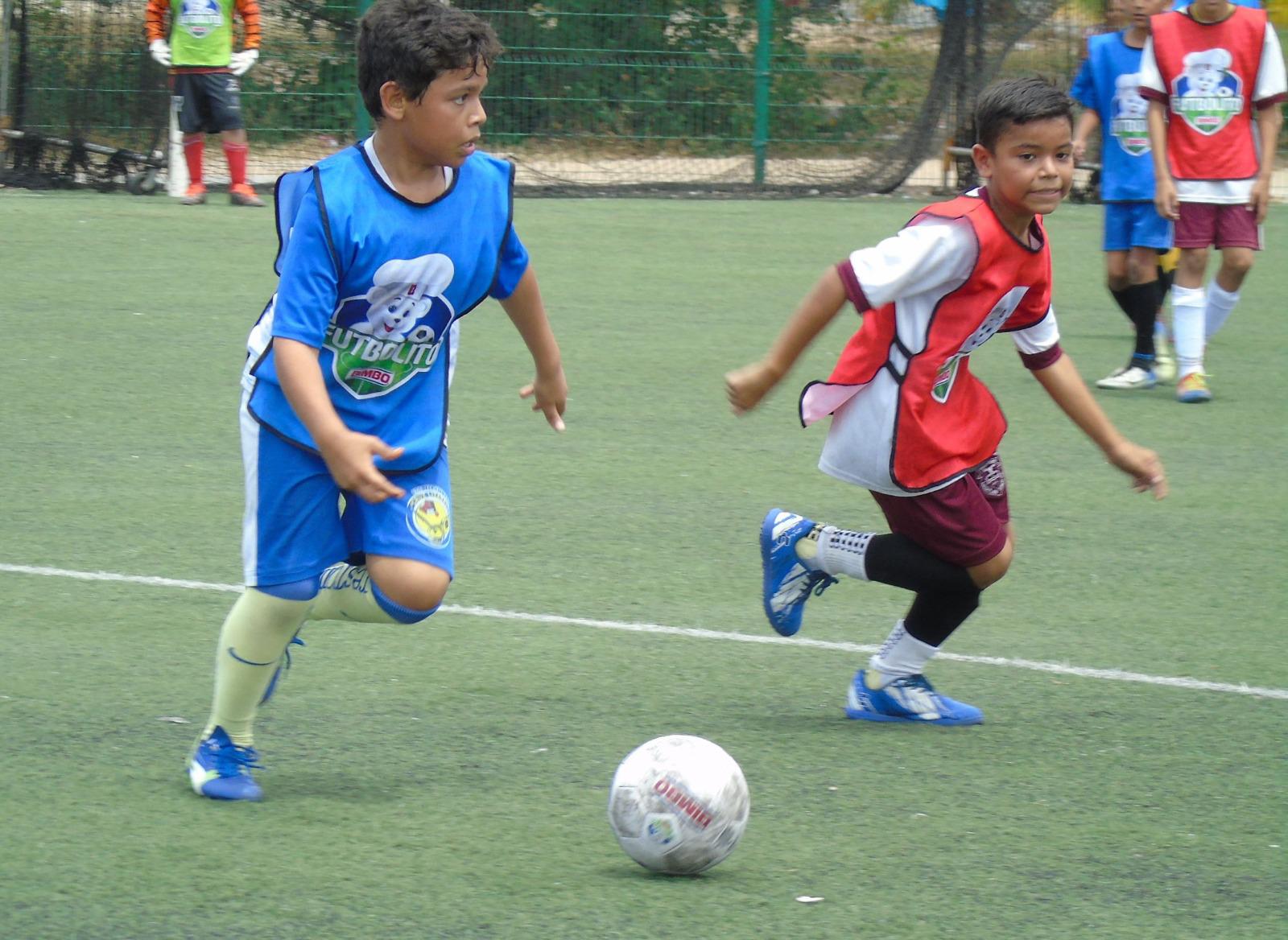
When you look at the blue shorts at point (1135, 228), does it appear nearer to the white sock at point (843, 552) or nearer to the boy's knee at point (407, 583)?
the white sock at point (843, 552)

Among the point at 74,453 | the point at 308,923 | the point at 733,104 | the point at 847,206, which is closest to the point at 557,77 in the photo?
the point at 733,104

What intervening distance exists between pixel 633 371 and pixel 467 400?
1051 mm

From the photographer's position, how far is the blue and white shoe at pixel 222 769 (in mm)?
3568

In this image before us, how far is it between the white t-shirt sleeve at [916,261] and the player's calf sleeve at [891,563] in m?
0.60

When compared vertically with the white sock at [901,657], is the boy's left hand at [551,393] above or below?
above

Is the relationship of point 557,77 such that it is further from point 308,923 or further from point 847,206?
point 308,923

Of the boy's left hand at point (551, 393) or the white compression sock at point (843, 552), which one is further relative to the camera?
the white compression sock at point (843, 552)

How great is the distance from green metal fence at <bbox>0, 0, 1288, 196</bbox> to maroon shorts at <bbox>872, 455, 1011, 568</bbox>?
38.9 ft

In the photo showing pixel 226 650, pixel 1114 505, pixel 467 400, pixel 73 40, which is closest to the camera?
pixel 226 650

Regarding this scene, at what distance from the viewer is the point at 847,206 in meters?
15.1

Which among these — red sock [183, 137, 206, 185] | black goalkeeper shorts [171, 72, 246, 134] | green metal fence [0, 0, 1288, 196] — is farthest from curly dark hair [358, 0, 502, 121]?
green metal fence [0, 0, 1288, 196]

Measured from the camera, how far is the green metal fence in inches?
627

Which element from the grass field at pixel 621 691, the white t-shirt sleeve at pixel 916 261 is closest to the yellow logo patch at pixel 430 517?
the grass field at pixel 621 691

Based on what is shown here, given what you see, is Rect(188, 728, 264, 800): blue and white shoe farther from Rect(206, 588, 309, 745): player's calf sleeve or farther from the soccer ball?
the soccer ball
